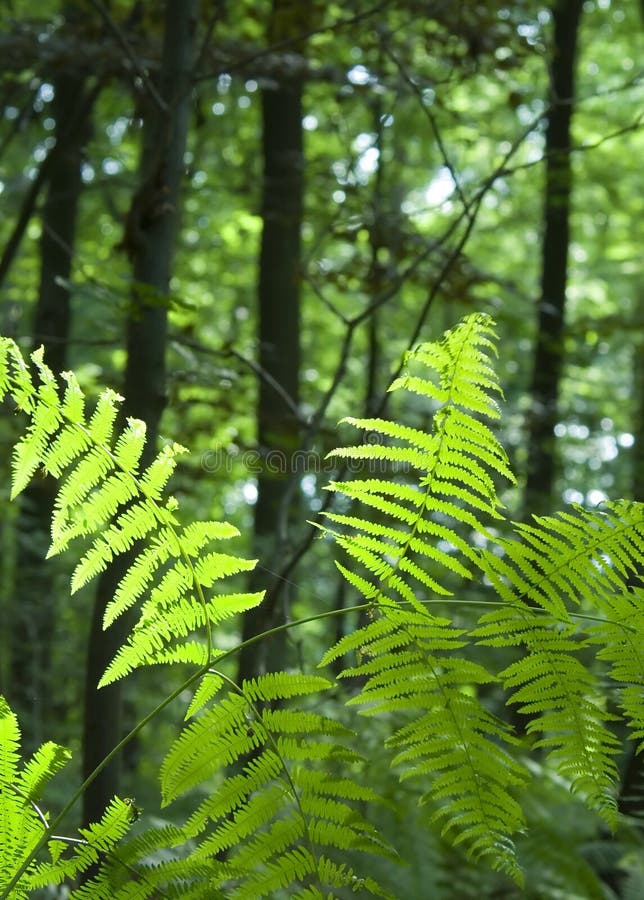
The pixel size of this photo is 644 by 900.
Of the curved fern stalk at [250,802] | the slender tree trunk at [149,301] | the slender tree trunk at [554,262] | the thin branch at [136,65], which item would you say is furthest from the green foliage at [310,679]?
the slender tree trunk at [554,262]

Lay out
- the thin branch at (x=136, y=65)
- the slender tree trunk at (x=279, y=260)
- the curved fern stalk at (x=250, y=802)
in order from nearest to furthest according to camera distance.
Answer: the curved fern stalk at (x=250, y=802) → the thin branch at (x=136, y=65) → the slender tree trunk at (x=279, y=260)

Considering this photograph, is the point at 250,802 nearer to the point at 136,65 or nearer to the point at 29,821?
the point at 29,821

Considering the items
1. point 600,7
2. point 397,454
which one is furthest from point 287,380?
point 600,7

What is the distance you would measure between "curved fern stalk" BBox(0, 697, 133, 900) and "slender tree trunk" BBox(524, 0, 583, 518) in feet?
16.7

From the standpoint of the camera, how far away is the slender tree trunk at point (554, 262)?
6.33m

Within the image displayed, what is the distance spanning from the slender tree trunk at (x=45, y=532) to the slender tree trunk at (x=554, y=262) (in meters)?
3.00

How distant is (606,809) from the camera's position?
1151 mm

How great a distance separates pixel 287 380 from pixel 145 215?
3.16m

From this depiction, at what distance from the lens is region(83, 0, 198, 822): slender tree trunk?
2.29 m

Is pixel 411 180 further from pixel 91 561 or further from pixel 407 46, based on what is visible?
pixel 91 561

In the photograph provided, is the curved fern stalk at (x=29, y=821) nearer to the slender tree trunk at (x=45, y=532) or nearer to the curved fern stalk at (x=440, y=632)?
the curved fern stalk at (x=440, y=632)

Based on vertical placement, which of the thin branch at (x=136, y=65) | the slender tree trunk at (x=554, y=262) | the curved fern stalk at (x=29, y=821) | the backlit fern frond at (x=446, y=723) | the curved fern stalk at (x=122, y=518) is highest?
the slender tree trunk at (x=554, y=262)

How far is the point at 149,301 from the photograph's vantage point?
2.27 m

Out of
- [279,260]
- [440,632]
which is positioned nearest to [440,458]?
[440,632]
